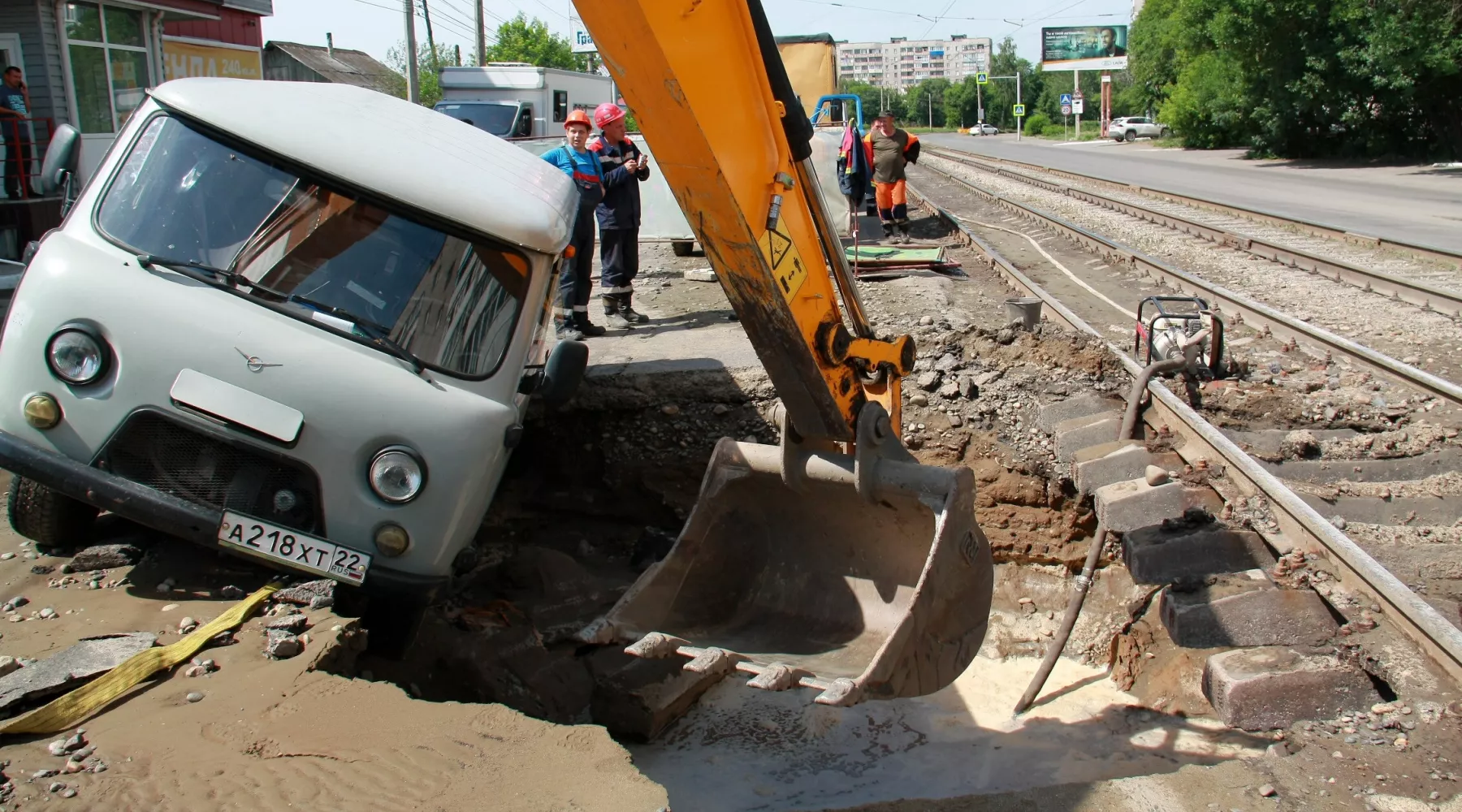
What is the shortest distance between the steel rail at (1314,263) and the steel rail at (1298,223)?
3.28 feet

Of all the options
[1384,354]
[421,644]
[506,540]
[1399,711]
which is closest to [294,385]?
[421,644]

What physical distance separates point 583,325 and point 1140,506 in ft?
15.1

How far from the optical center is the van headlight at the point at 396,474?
13.4 feet

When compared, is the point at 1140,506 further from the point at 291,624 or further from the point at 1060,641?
the point at 291,624

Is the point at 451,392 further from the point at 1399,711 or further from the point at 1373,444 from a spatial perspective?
the point at 1373,444

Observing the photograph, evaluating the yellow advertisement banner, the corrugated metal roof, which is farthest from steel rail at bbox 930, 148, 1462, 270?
the corrugated metal roof

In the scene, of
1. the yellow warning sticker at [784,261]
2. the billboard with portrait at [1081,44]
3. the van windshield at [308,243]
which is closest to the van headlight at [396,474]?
the van windshield at [308,243]

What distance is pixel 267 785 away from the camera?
2.99 m

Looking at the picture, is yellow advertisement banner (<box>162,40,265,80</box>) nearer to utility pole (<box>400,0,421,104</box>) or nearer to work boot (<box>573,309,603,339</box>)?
utility pole (<box>400,0,421,104</box>)

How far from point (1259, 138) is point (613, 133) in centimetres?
3275

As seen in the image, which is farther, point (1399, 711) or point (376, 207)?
point (376, 207)

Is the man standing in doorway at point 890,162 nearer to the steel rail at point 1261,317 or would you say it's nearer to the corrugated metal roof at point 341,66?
the steel rail at point 1261,317

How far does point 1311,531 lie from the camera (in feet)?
16.0

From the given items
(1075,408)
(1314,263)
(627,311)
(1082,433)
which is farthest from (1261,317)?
(627,311)
